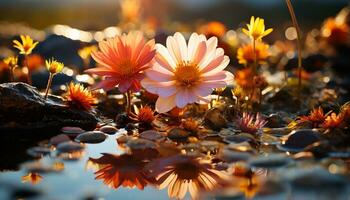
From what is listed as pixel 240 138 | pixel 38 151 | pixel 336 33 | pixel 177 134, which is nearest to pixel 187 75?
pixel 177 134

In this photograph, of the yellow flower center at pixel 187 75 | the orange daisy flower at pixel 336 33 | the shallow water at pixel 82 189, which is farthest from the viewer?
the orange daisy flower at pixel 336 33

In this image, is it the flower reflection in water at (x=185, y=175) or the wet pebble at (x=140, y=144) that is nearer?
the flower reflection in water at (x=185, y=175)

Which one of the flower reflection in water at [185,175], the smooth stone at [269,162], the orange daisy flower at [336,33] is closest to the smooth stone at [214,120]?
the flower reflection in water at [185,175]

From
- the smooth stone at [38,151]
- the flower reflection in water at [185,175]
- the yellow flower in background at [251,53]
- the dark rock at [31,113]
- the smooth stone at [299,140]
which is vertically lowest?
the flower reflection in water at [185,175]

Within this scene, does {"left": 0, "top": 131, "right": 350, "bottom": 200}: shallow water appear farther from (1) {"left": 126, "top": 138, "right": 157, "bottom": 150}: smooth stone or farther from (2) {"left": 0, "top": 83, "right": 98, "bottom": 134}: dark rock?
(2) {"left": 0, "top": 83, "right": 98, "bottom": 134}: dark rock

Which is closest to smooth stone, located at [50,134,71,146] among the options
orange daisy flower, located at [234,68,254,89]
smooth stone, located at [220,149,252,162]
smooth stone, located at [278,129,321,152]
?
smooth stone, located at [220,149,252,162]

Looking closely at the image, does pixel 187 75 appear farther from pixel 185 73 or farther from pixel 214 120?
pixel 214 120

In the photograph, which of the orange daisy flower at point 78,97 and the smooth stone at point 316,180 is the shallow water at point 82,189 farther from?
the orange daisy flower at point 78,97
